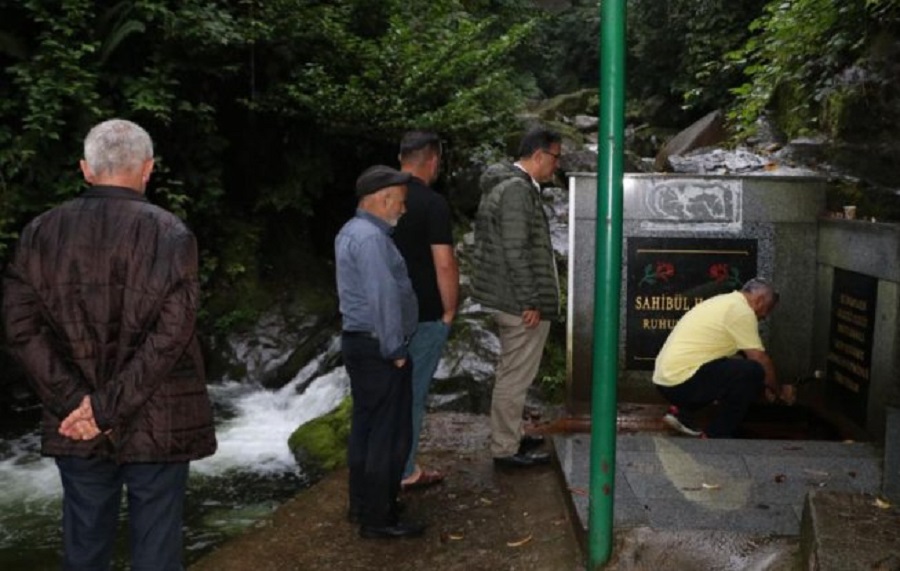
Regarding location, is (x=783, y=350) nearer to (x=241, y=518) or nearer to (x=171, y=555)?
(x=241, y=518)

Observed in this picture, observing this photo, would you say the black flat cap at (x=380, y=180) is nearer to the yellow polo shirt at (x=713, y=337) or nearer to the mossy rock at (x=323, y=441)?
the yellow polo shirt at (x=713, y=337)

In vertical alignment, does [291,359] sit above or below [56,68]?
below

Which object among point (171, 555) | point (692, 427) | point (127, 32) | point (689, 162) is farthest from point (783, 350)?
point (127, 32)

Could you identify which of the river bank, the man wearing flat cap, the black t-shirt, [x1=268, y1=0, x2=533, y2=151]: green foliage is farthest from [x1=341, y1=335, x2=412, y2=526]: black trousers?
[x1=268, y1=0, x2=533, y2=151]: green foliage

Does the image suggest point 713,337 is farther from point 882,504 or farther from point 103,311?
point 103,311

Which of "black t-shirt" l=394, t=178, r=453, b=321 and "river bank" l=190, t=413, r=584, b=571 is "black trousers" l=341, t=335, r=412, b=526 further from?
"black t-shirt" l=394, t=178, r=453, b=321

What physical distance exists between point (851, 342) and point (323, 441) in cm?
464

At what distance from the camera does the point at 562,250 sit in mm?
10836

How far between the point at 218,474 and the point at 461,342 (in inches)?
106

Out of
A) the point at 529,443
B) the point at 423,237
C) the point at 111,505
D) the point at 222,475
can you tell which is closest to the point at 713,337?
the point at 529,443

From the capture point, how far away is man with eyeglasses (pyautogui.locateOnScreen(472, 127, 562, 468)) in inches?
203

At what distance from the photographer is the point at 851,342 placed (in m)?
6.19

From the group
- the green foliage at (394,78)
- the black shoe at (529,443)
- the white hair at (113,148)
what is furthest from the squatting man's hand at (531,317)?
the green foliage at (394,78)

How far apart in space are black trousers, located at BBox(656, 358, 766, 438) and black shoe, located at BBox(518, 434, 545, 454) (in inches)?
38.9
